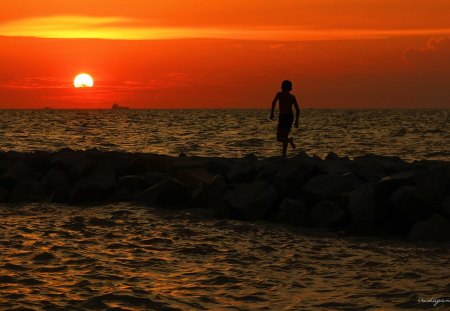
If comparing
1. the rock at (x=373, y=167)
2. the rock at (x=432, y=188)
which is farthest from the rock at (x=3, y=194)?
the rock at (x=432, y=188)

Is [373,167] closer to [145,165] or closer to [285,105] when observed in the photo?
[285,105]

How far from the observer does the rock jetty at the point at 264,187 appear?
10273 millimetres

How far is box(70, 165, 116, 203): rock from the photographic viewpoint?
1316 cm

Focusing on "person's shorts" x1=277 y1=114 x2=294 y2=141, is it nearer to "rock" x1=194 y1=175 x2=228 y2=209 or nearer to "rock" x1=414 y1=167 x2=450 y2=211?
"rock" x1=194 y1=175 x2=228 y2=209

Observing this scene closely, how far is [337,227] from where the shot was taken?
10.5m

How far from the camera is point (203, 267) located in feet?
26.3

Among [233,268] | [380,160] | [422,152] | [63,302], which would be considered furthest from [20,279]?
[422,152]

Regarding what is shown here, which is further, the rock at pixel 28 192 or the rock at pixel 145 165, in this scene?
the rock at pixel 145 165

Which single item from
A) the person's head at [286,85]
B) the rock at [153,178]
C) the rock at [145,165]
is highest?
the person's head at [286,85]

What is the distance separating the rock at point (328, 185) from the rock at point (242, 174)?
1.68m

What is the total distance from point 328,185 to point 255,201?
131 cm

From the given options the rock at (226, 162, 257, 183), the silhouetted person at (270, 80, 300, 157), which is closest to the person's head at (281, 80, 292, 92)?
the silhouetted person at (270, 80, 300, 157)

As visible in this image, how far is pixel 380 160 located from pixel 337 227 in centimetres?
403

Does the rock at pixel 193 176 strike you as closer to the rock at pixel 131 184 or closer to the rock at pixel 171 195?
the rock at pixel 171 195
